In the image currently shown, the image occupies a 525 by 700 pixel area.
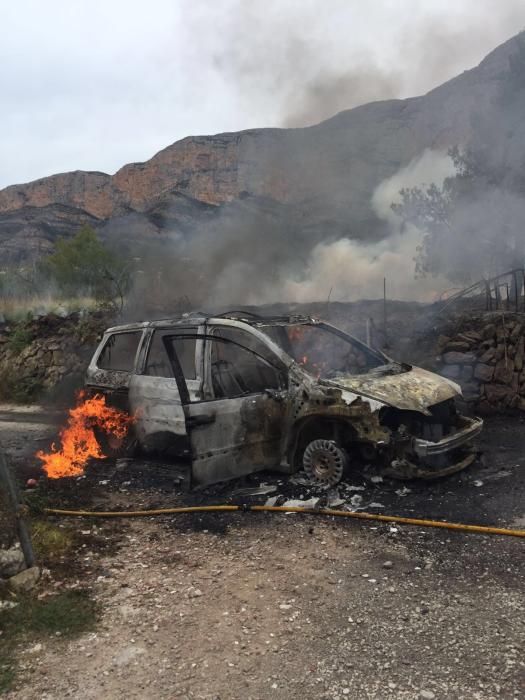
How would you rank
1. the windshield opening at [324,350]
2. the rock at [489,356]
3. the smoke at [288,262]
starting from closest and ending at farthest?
the windshield opening at [324,350]
the rock at [489,356]
the smoke at [288,262]

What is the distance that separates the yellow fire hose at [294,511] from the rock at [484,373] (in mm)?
4243

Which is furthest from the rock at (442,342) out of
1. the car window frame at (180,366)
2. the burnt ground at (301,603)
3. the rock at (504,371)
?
the car window frame at (180,366)

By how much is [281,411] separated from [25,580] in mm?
2572

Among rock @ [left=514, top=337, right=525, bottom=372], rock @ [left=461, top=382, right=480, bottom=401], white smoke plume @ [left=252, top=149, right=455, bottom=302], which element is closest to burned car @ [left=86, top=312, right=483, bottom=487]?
rock @ [left=461, top=382, right=480, bottom=401]

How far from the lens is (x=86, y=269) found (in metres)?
23.5

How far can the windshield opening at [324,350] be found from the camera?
225 inches

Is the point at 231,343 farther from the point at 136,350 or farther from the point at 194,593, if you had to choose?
the point at 194,593

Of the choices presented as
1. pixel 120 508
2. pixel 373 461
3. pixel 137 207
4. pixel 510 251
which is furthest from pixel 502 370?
pixel 137 207

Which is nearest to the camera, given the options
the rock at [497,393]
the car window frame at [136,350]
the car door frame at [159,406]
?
the car door frame at [159,406]

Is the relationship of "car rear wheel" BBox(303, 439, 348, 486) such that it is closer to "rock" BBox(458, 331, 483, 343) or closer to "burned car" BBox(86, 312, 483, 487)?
"burned car" BBox(86, 312, 483, 487)

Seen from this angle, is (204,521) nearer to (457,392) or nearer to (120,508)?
(120,508)

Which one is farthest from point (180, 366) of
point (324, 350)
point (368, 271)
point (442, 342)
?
point (368, 271)

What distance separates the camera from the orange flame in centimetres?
611

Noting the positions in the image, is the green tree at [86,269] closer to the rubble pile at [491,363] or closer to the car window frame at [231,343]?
the rubble pile at [491,363]
